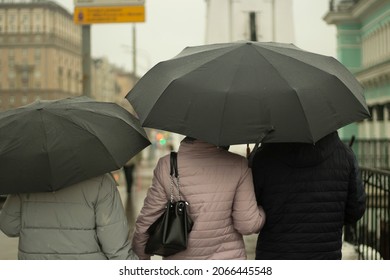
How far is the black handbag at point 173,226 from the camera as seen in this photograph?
3.61m

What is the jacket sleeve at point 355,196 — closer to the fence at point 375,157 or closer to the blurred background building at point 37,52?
the blurred background building at point 37,52

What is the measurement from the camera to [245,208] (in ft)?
12.1

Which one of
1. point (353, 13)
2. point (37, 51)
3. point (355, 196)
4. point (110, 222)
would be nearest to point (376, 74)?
point (353, 13)

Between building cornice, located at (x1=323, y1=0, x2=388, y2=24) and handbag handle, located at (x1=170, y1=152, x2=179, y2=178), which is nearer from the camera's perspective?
handbag handle, located at (x1=170, y1=152, x2=179, y2=178)

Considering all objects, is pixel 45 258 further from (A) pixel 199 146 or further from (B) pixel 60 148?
(A) pixel 199 146

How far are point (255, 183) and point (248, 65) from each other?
66 centimetres

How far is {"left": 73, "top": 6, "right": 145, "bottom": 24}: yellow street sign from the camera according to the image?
29.6 feet

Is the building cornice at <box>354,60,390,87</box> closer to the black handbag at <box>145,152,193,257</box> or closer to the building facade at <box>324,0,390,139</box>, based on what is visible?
the building facade at <box>324,0,390,139</box>

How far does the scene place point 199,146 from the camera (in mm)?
3701

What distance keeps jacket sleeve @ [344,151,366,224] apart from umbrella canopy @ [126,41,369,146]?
Result: 1.05 feet

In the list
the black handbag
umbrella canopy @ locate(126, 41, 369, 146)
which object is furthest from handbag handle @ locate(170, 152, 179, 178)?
umbrella canopy @ locate(126, 41, 369, 146)

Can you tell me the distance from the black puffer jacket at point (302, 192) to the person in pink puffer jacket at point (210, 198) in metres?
0.13

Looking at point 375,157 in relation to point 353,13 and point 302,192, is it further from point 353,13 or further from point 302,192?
point 302,192

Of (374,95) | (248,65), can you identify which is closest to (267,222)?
(248,65)
